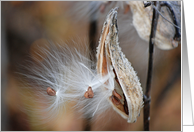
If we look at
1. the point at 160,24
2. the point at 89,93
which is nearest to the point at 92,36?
the point at 89,93

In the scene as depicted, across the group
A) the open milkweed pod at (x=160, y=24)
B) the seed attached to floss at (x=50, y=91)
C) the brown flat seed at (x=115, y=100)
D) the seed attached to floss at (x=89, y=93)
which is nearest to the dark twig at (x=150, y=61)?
the open milkweed pod at (x=160, y=24)

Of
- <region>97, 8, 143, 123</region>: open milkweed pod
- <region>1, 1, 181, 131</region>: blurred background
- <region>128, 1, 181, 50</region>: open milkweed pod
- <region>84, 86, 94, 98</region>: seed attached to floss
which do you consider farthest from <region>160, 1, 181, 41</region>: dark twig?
<region>84, 86, 94, 98</region>: seed attached to floss

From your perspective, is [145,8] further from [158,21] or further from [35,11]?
[35,11]

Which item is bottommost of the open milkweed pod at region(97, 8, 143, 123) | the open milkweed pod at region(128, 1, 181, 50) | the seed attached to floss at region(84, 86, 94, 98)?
the seed attached to floss at region(84, 86, 94, 98)

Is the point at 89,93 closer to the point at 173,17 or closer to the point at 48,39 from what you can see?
the point at 48,39

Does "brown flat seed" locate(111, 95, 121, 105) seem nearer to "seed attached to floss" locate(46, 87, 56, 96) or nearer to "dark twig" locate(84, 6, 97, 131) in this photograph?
"dark twig" locate(84, 6, 97, 131)
